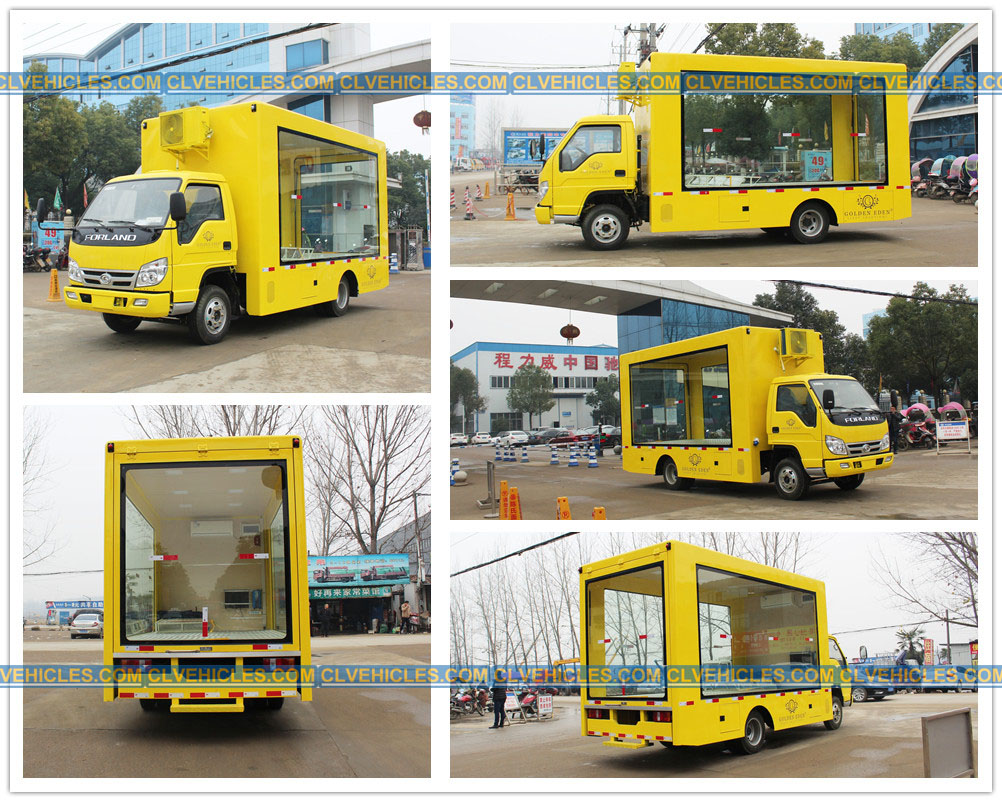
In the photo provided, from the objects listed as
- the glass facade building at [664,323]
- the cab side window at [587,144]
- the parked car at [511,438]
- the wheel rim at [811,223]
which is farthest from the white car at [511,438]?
the wheel rim at [811,223]

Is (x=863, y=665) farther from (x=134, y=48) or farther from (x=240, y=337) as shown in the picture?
(x=134, y=48)

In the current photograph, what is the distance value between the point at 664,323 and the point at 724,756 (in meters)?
5.41

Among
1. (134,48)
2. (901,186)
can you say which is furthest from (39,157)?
(901,186)

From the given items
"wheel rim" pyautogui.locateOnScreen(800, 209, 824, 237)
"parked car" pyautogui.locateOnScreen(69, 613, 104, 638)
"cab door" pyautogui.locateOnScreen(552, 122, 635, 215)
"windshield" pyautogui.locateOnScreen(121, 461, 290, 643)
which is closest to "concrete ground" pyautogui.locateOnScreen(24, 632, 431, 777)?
"windshield" pyautogui.locateOnScreen(121, 461, 290, 643)

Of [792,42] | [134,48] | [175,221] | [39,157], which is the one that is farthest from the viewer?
[39,157]

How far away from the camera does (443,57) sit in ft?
22.5

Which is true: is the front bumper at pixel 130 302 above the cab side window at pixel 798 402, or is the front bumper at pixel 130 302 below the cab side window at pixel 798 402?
above

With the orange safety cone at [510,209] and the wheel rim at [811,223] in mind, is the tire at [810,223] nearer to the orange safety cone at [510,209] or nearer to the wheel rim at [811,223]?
the wheel rim at [811,223]

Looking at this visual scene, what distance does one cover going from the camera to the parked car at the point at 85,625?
17.1 m

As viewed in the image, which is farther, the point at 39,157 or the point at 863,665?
the point at 39,157

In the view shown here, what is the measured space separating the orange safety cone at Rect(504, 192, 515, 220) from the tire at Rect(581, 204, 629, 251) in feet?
7.61

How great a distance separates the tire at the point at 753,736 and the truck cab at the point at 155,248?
255 inches

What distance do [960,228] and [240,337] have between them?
9300mm

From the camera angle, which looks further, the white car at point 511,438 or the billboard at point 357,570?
the billboard at point 357,570
